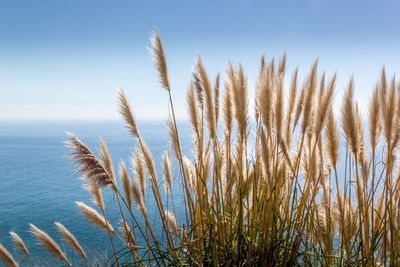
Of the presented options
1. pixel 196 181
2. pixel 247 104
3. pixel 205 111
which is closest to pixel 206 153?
pixel 196 181

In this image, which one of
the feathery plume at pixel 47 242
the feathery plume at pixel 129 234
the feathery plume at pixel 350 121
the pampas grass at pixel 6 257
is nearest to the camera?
the feathery plume at pixel 350 121

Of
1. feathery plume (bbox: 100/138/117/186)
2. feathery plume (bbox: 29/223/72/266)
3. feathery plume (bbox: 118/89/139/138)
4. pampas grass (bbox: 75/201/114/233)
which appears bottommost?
feathery plume (bbox: 29/223/72/266)

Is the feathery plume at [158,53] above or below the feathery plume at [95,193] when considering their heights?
above

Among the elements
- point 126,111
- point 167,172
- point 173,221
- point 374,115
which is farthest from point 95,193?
point 374,115

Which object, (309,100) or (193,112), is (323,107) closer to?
(309,100)

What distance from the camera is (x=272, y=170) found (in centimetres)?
252

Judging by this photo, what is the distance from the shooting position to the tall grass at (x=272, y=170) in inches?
90.1

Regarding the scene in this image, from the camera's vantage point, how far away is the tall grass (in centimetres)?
229

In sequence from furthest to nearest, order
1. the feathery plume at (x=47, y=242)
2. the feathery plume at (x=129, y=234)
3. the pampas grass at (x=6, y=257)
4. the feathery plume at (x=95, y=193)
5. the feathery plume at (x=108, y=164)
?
the pampas grass at (x=6, y=257)
the feathery plume at (x=47, y=242)
the feathery plume at (x=95, y=193)
the feathery plume at (x=129, y=234)
the feathery plume at (x=108, y=164)

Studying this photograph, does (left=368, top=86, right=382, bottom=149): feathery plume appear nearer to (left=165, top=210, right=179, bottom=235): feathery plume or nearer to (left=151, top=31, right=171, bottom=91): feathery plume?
(left=151, top=31, right=171, bottom=91): feathery plume

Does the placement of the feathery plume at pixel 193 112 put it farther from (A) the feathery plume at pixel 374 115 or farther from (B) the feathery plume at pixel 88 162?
(A) the feathery plume at pixel 374 115

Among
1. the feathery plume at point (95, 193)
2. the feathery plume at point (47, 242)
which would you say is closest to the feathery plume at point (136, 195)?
the feathery plume at point (95, 193)

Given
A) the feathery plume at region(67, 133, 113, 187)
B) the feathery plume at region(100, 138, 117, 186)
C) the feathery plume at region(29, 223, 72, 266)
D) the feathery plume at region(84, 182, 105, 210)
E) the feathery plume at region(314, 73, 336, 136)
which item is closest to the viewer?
the feathery plume at region(314, 73, 336, 136)

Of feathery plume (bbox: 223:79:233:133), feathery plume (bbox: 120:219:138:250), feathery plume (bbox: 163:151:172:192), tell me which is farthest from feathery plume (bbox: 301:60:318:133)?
feathery plume (bbox: 120:219:138:250)
